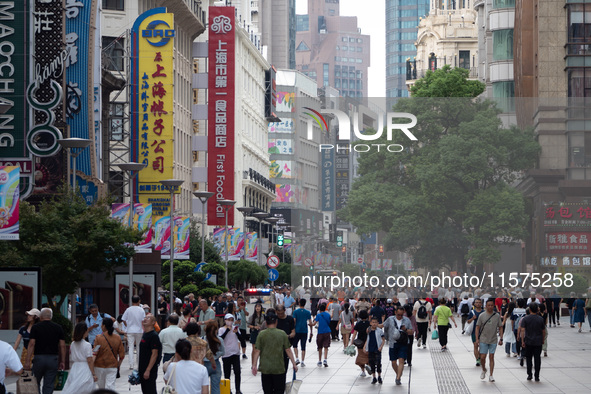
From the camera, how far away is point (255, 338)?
2639 centimetres

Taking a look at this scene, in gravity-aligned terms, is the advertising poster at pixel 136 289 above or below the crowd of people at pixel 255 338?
above

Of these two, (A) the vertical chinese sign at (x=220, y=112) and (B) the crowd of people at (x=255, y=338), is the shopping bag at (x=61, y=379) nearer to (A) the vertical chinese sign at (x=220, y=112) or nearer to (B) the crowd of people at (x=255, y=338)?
(B) the crowd of people at (x=255, y=338)

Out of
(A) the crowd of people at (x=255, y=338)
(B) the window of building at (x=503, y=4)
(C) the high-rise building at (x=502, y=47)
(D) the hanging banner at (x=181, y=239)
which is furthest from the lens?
(B) the window of building at (x=503, y=4)

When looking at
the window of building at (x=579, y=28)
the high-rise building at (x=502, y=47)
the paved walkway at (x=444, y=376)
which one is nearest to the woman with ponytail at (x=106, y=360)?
the paved walkway at (x=444, y=376)

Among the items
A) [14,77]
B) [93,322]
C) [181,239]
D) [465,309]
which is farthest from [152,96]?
[93,322]

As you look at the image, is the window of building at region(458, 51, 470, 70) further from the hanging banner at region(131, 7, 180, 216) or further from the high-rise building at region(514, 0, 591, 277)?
the high-rise building at region(514, 0, 591, 277)

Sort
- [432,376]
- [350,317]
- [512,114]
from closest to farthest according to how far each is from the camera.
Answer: [432,376] < [350,317] < [512,114]

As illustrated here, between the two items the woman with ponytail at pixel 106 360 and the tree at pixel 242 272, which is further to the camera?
the tree at pixel 242 272

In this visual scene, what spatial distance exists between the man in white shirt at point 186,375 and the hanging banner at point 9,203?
11.9m

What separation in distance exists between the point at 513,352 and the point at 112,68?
38.3 meters

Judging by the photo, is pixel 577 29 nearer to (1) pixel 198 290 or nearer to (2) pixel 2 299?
(1) pixel 198 290

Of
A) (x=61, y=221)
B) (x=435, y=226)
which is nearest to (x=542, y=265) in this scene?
(x=435, y=226)

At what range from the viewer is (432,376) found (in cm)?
2488

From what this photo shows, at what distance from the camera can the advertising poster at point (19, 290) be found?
21.6 m
